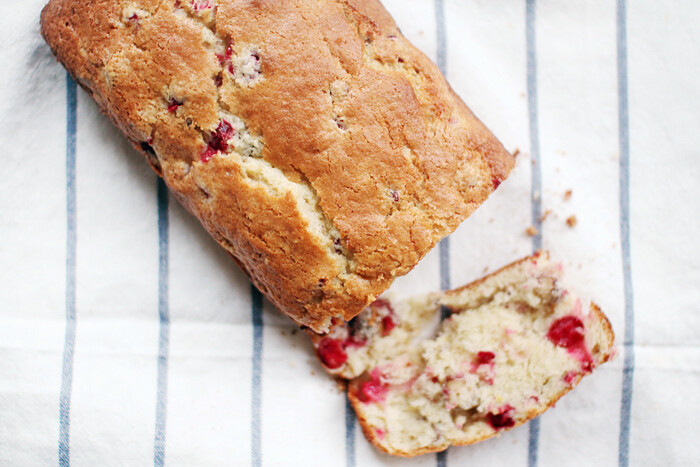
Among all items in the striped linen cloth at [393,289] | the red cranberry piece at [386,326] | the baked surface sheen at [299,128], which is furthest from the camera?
the red cranberry piece at [386,326]

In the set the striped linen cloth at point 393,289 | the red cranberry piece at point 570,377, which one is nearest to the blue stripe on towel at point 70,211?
the striped linen cloth at point 393,289

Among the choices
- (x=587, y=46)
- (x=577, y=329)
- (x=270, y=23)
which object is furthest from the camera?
(x=587, y=46)

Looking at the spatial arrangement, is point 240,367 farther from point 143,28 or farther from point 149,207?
point 143,28

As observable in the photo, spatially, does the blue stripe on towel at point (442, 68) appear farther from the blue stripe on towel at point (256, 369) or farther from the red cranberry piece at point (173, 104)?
the red cranberry piece at point (173, 104)

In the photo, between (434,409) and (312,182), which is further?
(434,409)

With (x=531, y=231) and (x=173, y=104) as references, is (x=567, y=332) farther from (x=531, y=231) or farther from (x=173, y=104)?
(x=173, y=104)

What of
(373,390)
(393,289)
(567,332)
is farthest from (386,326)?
(567,332)

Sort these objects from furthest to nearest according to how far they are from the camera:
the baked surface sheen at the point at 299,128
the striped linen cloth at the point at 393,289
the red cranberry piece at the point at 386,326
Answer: the red cranberry piece at the point at 386,326 < the striped linen cloth at the point at 393,289 < the baked surface sheen at the point at 299,128

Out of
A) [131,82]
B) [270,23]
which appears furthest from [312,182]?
[131,82]
